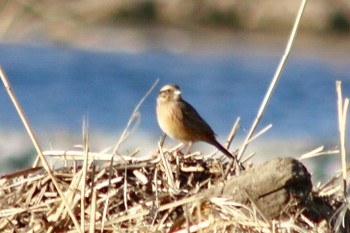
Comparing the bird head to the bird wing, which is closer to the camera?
the bird wing

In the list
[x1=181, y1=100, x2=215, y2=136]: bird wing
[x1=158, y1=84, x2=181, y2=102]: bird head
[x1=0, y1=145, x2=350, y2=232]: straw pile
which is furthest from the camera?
[x1=158, y1=84, x2=181, y2=102]: bird head

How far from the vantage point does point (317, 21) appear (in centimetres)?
3681

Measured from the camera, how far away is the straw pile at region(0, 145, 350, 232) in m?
5.74

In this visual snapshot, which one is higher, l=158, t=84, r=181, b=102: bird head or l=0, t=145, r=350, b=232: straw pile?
l=0, t=145, r=350, b=232: straw pile

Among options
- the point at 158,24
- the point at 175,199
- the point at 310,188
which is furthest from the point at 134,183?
the point at 158,24

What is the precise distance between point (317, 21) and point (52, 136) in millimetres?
20425

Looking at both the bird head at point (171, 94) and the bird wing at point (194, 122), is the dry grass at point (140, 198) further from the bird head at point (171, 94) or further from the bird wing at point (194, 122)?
the bird head at point (171, 94)

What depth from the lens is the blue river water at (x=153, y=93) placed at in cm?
2011

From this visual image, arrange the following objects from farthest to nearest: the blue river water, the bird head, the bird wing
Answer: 1. the blue river water
2. the bird head
3. the bird wing

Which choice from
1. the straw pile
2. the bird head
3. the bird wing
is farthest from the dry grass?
the bird head

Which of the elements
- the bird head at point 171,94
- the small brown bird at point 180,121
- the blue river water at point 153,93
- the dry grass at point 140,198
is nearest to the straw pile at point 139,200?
the dry grass at point 140,198

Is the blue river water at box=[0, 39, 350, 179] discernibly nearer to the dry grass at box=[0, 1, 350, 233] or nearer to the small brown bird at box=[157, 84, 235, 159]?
the small brown bird at box=[157, 84, 235, 159]

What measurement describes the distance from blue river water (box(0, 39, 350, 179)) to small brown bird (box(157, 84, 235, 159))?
18.2ft

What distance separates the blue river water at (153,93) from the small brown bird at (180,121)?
18.2 feet
